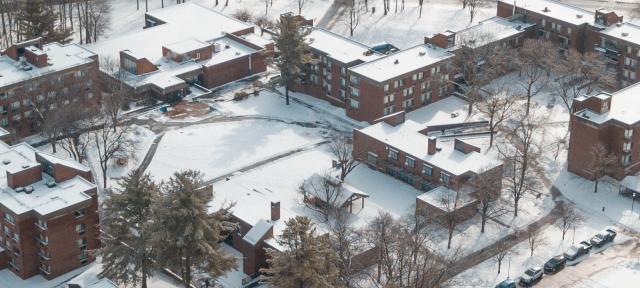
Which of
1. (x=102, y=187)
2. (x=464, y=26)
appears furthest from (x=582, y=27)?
(x=102, y=187)

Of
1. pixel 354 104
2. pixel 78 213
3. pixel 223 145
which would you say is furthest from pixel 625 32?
pixel 78 213

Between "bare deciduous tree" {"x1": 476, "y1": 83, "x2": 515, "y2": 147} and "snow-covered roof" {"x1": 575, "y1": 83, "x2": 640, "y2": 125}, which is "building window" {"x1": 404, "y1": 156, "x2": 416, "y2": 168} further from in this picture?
"snow-covered roof" {"x1": 575, "y1": 83, "x2": 640, "y2": 125}

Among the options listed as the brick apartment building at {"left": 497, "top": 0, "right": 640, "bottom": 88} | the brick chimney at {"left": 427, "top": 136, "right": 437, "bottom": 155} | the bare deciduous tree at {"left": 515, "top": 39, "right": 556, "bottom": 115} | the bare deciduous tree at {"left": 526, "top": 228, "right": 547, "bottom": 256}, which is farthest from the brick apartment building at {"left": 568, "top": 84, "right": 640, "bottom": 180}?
the brick apartment building at {"left": 497, "top": 0, "right": 640, "bottom": 88}

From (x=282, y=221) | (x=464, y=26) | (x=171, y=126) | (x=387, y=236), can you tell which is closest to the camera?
(x=387, y=236)

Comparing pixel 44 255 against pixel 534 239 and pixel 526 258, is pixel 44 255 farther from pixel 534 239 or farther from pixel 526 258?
pixel 534 239

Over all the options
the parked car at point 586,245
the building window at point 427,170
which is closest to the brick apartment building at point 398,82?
the building window at point 427,170

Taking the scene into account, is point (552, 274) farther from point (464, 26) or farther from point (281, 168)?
point (464, 26)

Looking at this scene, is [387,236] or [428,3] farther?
[428,3]
